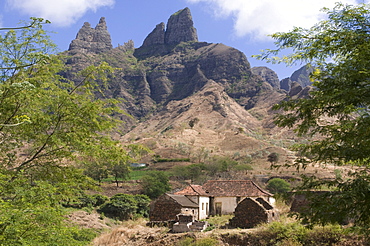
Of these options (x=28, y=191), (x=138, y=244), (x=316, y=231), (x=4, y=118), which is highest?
(x=4, y=118)

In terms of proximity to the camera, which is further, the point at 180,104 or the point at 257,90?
the point at 257,90

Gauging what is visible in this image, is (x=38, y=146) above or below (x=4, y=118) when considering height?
below

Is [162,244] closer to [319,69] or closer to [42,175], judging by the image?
[42,175]

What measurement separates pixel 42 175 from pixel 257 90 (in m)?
168

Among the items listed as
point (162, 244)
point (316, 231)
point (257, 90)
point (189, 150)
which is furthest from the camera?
point (257, 90)

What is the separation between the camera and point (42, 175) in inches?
402

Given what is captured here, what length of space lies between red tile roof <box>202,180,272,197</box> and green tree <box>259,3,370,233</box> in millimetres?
28738

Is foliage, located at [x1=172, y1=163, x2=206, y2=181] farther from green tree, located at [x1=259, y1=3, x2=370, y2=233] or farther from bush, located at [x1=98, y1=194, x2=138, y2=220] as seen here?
green tree, located at [x1=259, y1=3, x2=370, y2=233]

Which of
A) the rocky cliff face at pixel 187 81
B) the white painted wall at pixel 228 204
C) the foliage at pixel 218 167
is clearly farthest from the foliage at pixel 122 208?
the rocky cliff face at pixel 187 81

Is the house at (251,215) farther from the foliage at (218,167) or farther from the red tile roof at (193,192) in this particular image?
the foliage at (218,167)

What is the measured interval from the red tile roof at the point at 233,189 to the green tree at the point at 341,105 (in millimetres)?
28738

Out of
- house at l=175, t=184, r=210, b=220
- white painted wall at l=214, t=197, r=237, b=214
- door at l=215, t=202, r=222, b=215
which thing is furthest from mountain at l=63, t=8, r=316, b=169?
house at l=175, t=184, r=210, b=220

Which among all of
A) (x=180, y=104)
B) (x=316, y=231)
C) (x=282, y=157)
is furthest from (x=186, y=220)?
(x=180, y=104)

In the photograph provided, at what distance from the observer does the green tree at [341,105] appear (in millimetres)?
6629
